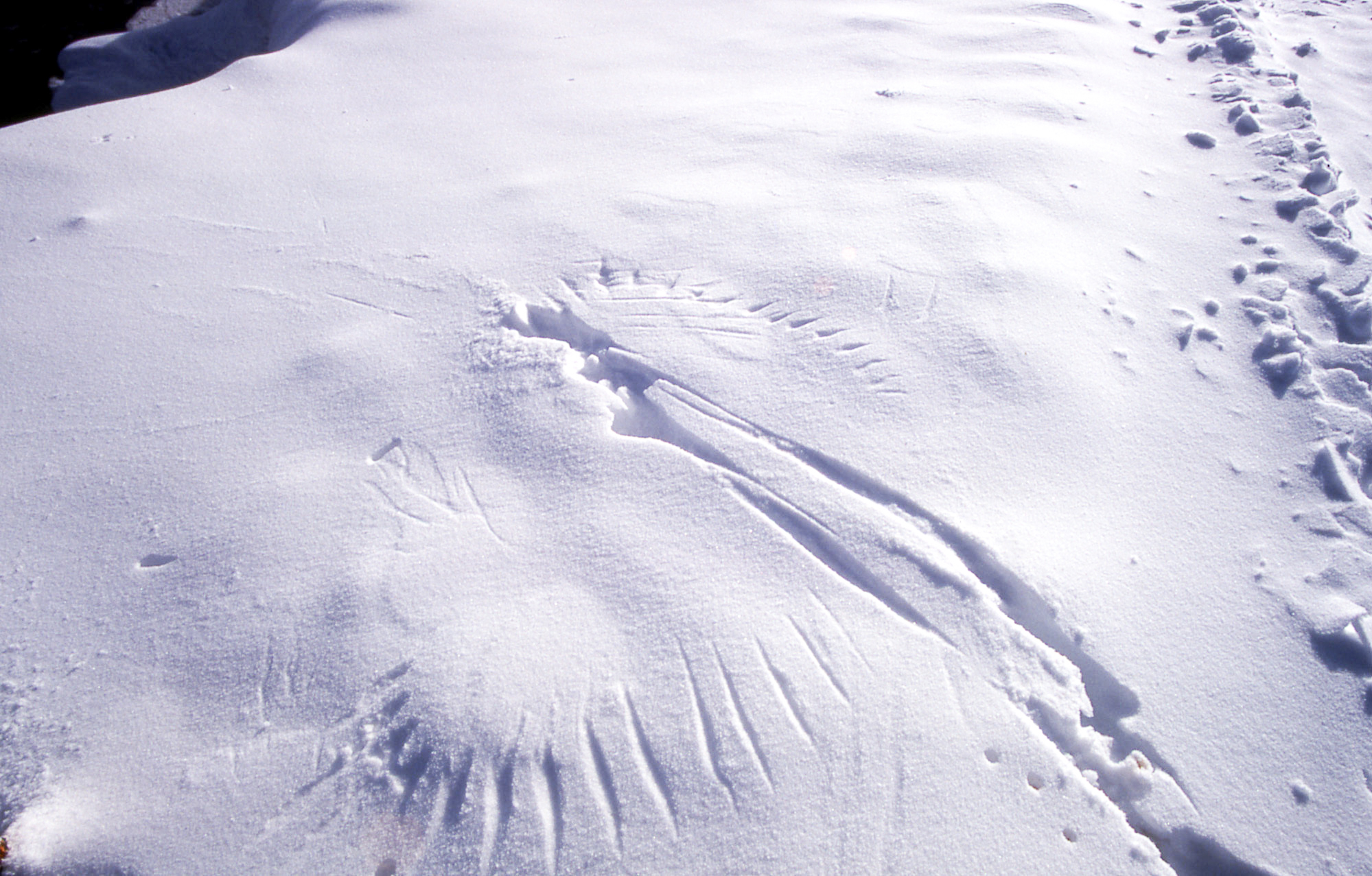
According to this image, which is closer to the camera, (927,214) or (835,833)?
(835,833)

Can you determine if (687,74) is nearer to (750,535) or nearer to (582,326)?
(582,326)

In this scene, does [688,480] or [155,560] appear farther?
[688,480]

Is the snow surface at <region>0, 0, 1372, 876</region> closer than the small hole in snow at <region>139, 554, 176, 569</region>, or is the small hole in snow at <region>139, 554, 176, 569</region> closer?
the snow surface at <region>0, 0, 1372, 876</region>

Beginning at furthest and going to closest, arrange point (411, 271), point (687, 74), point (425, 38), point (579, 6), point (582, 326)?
1. point (579, 6)
2. point (425, 38)
3. point (687, 74)
4. point (411, 271)
5. point (582, 326)

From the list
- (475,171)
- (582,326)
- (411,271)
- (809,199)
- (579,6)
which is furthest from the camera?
(579,6)

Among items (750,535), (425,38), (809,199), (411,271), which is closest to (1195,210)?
(809,199)

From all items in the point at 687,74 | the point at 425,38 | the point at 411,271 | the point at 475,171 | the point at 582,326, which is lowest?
the point at 582,326

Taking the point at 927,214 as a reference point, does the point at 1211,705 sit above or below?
below

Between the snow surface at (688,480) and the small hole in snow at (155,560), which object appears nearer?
the snow surface at (688,480)
